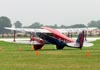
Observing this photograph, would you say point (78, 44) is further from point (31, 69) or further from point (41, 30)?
point (31, 69)

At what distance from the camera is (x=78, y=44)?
54.2 metres

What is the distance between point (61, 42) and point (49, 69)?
27.3 m

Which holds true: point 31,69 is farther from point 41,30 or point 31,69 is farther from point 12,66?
point 41,30

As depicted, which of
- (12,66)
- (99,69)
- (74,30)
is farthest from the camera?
(74,30)

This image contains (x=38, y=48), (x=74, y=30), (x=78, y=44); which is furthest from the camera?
(x=74, y=30)

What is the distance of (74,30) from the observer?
214 ft

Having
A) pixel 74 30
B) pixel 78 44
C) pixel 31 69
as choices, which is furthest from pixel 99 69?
pixel 74 30

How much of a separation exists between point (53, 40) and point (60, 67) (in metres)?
A: 28.0

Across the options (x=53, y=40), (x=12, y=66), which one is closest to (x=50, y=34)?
(x=53, y=40)

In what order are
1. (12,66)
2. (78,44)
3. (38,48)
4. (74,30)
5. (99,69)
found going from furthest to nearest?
(74,30), (38,48), (78,44), (12,66), (99,69)

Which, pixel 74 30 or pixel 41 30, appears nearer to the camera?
pixel 41 30

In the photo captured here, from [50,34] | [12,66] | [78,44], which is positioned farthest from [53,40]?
[12,66]

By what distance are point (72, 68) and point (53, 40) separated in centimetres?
2859

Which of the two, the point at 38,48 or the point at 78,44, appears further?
the point at 38,48
